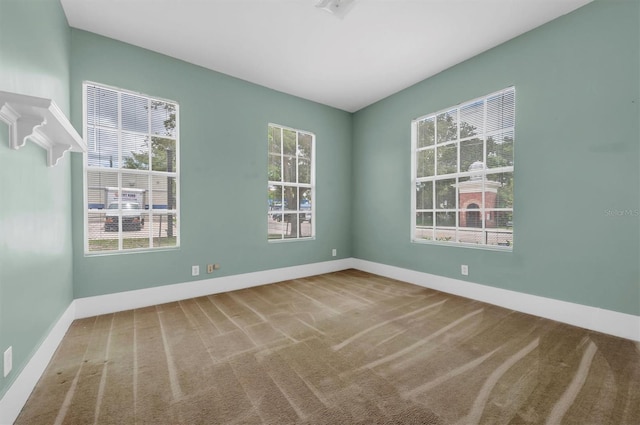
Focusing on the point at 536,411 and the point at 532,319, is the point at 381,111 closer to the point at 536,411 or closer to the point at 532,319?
the point at 532,319

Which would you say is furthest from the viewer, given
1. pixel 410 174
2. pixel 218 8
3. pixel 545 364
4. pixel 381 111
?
pixel 381 111

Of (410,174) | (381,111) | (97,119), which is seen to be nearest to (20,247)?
(97,119)

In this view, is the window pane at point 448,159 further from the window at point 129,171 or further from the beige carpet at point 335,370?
the window at point 129,171

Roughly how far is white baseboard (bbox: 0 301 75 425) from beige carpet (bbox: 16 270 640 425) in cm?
6

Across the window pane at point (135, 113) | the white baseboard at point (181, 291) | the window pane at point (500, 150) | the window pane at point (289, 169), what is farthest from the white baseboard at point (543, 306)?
the window pane at point (135, 113)

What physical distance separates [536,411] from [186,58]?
184 inches

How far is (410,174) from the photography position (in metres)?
4.16

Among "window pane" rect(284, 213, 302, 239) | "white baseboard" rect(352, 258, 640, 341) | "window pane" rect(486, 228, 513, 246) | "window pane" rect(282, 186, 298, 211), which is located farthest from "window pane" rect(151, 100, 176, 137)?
"window pane" rect(486, 228, 513, 246)

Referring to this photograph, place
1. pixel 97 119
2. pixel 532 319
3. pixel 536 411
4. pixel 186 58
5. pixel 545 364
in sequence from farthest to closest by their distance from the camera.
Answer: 1. pixel 186 58
2. pixel 97 119
3. pixel 532 319
4. pixel 545 364
5. pixel 536 411

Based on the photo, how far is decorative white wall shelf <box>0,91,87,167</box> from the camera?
126cm

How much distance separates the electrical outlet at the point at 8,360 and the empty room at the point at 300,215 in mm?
36

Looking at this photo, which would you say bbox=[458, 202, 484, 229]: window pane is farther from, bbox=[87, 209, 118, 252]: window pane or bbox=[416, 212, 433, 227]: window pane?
bbox=[87, 209, 118, 252]: window pane

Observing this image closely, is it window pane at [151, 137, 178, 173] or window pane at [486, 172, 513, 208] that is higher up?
window pane at [151, 137, 178, 173]

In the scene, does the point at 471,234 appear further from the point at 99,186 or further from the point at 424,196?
the point at 99,186
